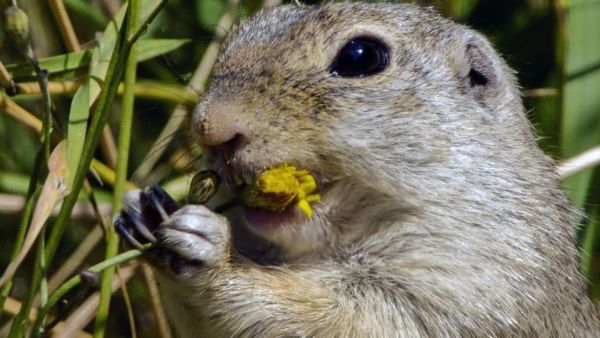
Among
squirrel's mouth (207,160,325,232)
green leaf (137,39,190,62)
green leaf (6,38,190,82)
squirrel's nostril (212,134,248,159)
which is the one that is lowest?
squirrel's mouth (207,160,325,232)

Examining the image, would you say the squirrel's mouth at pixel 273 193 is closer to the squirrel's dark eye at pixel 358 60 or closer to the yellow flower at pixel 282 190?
the yellow flower at pixel 282 190

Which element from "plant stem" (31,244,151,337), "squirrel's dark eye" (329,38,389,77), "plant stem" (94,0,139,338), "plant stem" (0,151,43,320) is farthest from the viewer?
"plant stem" (94,0,139,338)

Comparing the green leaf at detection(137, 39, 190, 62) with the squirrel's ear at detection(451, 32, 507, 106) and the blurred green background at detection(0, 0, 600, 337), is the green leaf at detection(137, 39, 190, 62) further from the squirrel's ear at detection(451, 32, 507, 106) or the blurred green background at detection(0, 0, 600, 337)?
the squirrel's ear at detection(451, 32, 507, 106)

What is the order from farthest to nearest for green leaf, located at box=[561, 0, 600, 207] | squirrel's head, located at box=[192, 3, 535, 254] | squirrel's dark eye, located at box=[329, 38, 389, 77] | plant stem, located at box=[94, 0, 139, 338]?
green leaf, located at box=[561, 0, 600, 207] → plant stem, located at box=[94, 0, 139, 338] → squirrel's dark eye, located at box=[329, 38, 389, 77] → squirrel's head, located at box=[192, 3, 535, 254]

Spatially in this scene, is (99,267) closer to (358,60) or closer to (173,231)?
(173,231)

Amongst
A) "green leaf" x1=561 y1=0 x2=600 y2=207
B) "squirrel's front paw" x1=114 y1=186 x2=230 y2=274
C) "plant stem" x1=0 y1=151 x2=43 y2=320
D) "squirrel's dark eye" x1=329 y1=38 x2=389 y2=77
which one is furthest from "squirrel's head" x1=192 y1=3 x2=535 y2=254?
"green leaf" x1=561 y1=0 x2=600 y2=207

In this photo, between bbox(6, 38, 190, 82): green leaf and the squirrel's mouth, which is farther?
bbox(6, 38, 190, 82): green leaf

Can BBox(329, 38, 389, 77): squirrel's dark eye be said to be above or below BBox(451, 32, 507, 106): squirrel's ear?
above
